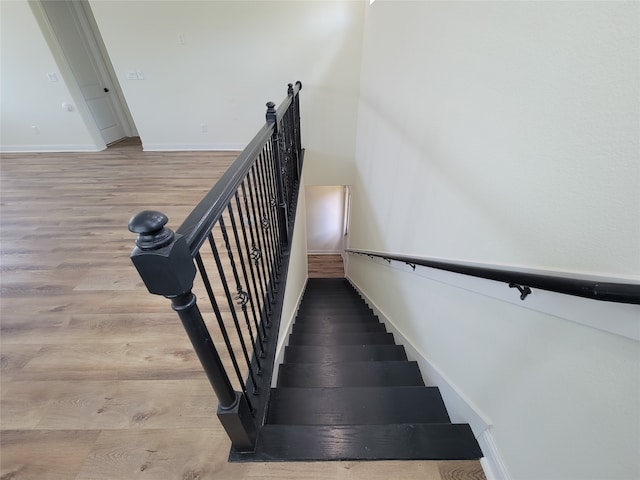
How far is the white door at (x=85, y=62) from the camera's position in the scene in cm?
392

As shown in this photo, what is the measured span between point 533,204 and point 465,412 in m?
0.93

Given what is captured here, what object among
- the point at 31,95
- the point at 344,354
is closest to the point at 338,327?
the point at 344,354

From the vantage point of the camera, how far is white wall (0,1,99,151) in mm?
3482

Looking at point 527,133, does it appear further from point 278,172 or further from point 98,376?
point 98,376

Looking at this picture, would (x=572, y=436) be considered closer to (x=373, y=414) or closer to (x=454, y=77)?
(x=373, y=414)

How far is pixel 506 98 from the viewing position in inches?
34.5

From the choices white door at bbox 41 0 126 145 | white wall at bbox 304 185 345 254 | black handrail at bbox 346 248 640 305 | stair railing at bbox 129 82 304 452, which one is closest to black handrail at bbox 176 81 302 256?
stair railing at bbox 129 82 304 452

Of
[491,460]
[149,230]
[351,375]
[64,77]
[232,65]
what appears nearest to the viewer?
[149,230]

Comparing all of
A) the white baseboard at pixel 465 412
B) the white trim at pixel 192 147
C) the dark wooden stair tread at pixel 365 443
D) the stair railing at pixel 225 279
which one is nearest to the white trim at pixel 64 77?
the white trim at pixel 192 147

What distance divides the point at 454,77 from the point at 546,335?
109 centimetres

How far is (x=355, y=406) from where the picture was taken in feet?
4.29

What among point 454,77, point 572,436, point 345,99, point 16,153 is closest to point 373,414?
point 572,436

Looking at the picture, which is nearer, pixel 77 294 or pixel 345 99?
pixel 77 294

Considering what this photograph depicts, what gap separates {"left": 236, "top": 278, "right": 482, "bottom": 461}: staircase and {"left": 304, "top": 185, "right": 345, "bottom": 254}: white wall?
14.8 feet
